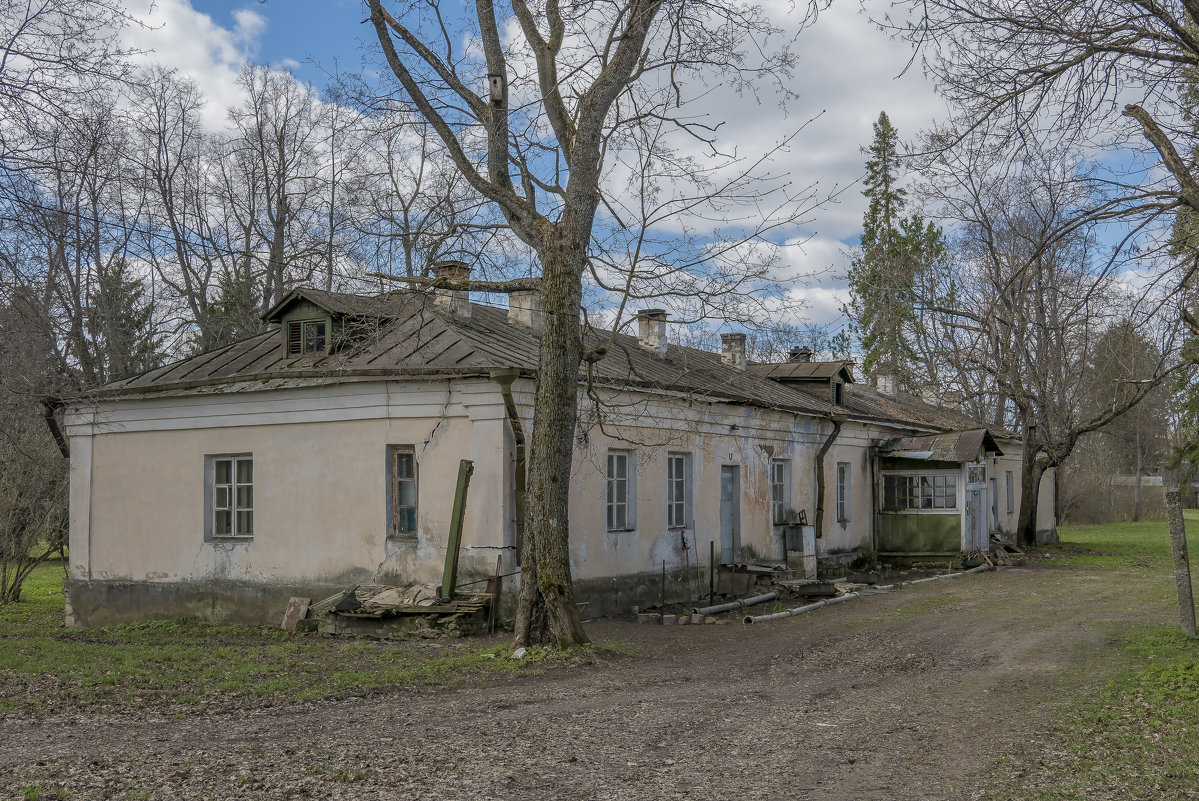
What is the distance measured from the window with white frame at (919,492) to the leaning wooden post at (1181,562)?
489 inches

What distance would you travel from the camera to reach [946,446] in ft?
77.7

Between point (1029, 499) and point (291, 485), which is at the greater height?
point (291, 485)

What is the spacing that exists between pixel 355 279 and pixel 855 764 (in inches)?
275

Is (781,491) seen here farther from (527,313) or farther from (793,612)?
(527,313)

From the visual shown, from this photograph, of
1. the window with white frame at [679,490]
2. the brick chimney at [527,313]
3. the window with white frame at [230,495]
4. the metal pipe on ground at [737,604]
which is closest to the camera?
the metal pipe on ground at [737,604]

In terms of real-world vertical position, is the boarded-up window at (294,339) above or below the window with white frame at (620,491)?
above

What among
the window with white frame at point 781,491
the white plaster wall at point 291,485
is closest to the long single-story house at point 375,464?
the white plaster wall at point 291,485

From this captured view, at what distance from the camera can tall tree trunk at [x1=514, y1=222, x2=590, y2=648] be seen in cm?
1071

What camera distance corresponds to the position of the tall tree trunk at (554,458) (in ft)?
35.1

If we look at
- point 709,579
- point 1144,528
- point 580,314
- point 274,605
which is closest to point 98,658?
point 274,605

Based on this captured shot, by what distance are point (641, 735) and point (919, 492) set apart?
18236 millimetres

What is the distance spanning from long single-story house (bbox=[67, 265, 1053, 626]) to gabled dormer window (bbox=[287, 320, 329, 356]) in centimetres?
4

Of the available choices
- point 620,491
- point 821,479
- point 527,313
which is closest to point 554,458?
point 620,491

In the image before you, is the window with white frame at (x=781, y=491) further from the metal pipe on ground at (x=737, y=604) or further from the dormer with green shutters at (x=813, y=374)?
the dormer with green shutters at (x=813, y=374)
